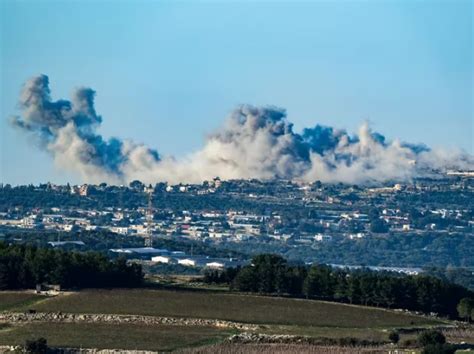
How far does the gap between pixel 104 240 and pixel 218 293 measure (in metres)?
70.0

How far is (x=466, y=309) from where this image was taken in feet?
291

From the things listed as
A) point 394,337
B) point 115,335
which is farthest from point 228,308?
point 394,337

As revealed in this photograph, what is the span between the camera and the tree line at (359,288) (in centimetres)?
9081

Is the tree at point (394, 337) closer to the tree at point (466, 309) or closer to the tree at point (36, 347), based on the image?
the tree at point (466, 309)

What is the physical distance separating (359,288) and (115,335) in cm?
2051

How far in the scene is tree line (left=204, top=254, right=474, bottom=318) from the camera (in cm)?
9081

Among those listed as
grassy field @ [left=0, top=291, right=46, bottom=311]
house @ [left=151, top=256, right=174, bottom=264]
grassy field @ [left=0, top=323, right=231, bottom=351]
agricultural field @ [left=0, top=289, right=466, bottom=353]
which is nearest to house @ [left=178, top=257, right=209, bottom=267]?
house @ [left=151, top=256, right=174, bottom=264]

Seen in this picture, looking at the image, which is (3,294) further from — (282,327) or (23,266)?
(282,327)

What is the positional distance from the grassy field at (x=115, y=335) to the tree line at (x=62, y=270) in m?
11.0

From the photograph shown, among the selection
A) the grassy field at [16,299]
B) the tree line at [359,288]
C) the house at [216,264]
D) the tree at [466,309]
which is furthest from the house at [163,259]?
the grassy field at [16,299]

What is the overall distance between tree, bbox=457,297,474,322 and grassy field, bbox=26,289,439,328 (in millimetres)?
3368

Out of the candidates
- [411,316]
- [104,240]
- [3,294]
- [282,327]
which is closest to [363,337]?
[282,327]

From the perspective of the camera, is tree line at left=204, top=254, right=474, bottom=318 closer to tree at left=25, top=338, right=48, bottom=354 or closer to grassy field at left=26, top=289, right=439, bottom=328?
grassy field at left=26, top=289, right=439, bottom=328

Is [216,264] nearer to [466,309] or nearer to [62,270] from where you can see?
[62,270]
